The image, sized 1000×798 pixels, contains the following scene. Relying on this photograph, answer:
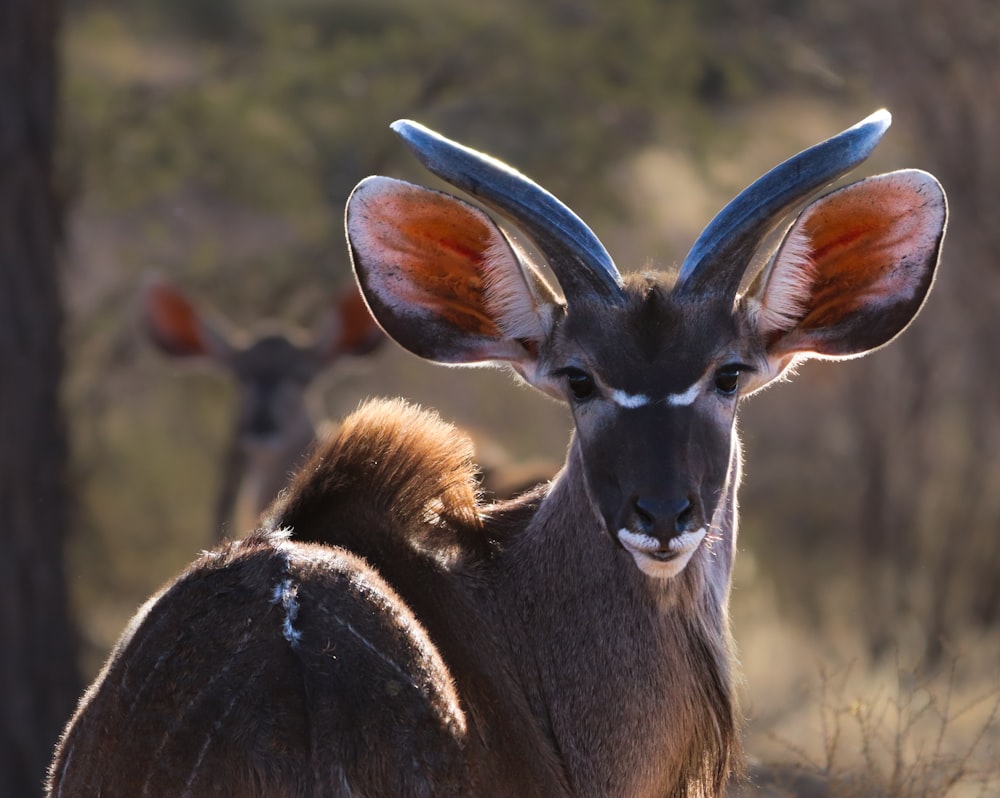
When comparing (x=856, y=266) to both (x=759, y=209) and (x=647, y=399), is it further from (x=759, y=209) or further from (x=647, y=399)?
(x=647, y=399)

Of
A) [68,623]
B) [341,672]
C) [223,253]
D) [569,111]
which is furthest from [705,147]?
[341,672]

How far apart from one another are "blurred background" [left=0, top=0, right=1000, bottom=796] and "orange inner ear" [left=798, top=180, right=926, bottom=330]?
4988mm

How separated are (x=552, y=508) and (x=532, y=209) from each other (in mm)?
840

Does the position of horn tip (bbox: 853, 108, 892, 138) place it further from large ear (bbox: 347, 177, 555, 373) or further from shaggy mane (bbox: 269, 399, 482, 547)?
shaggy mane (bbox: 269, 399, 482, 547)

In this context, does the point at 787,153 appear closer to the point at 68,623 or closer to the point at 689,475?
the point at 68,623

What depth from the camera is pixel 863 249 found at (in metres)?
4.66

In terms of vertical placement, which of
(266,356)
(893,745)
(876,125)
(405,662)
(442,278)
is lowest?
(405,662)

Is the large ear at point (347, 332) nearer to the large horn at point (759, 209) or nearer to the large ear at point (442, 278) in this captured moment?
the large ear at point (442, 278)

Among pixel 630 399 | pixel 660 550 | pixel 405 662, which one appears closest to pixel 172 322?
pixel 630 399

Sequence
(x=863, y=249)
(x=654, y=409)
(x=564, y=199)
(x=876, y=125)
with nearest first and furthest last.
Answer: (x=654, y=409) < (x=876, y=125) < (x=863, y=249) < (x=564, y=199)

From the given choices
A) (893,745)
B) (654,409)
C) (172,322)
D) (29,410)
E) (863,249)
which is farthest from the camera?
(172,322)

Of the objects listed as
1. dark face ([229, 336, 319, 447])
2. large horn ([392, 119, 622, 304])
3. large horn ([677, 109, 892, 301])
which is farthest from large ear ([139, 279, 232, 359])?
large horn ([677, 109, 892, 301])

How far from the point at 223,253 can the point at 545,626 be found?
11709 millimetres

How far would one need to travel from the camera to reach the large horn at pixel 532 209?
14.4 feet
